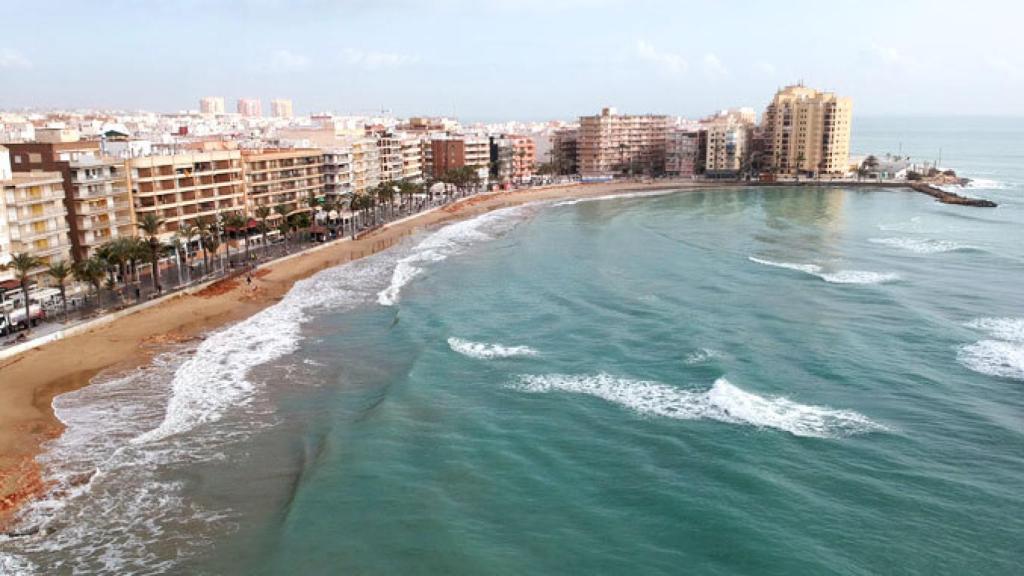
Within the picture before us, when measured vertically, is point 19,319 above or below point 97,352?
above

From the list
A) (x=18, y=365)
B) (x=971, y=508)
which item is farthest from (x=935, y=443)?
(x=18, y=365)

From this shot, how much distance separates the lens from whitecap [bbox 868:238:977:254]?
66.8 meters

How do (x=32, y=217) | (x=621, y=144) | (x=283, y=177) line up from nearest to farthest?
(x=32, y=217) → (x=283, y=177) → (x=621, y=144)

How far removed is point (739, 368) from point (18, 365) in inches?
1245

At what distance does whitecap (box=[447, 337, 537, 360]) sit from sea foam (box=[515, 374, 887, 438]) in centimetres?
344

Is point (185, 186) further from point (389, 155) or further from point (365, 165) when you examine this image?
point (389, 155)

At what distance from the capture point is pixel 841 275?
5569 cm

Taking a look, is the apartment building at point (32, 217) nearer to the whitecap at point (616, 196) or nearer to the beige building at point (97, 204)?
the beige building at point (97, 204)

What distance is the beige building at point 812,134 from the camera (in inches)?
5679

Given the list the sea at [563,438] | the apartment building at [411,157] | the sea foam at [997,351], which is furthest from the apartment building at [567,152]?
the sea foam at [997,351]

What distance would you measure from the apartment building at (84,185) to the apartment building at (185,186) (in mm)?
1634

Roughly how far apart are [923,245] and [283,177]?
193ft

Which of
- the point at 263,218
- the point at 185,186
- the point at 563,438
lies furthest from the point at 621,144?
the point at 563,438

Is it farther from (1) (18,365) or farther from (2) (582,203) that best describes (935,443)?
(2) (582,203)
